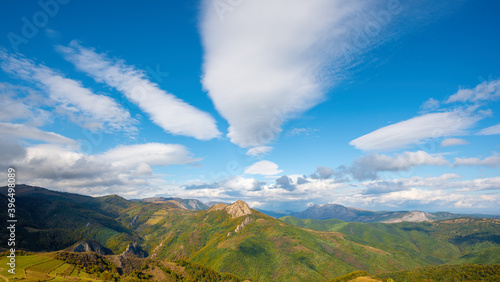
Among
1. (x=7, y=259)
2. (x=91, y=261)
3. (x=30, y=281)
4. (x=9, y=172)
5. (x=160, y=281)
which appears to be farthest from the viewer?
(x=160, y=281)

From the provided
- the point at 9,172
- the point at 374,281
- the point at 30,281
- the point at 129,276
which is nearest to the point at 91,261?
the point at 129,276

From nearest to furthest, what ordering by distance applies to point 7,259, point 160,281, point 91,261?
point 7,259 < point 91,261 < point 160,281

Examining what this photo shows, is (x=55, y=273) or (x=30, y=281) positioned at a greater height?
(x=30, y=281)

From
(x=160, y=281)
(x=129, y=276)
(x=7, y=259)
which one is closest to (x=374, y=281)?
(x=160, y=281)

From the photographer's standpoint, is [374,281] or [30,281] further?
[374,281]

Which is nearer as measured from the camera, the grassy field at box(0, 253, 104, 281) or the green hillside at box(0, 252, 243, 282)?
the grassy field at box(0, 253, 104, 281)

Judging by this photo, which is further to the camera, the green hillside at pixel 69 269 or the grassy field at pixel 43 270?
the green hillside at pixel 69 269

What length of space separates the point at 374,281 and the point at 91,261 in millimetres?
252592

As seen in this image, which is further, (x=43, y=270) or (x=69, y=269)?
(x=69, y=269)

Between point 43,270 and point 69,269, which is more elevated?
point 43,270

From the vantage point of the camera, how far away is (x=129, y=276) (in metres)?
184

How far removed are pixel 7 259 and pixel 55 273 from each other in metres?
30.0

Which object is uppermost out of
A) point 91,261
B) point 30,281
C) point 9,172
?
point 9,172

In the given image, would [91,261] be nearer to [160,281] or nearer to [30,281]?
[160,281]
